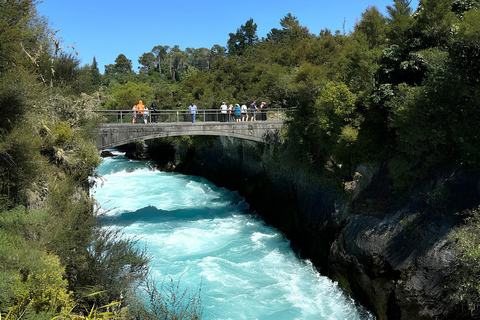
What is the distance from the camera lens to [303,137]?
66.1 feet

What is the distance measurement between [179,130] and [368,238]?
1309cm

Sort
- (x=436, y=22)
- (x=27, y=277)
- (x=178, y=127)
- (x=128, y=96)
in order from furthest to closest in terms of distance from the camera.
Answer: (x=128, y=96), (x=178, y=127), (x=436, y=22), (x=27, y=277)

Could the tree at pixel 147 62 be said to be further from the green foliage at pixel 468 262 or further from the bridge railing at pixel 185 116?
the green foliage at pixel 468 262

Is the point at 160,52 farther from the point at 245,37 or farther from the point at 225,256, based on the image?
the point at 225,256

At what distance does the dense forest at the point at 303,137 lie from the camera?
9.92 metres

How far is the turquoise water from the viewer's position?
45.8 feet

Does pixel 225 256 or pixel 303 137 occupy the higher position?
pixel 303 137

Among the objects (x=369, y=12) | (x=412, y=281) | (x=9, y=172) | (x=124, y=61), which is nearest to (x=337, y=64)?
(x=369, y=12)

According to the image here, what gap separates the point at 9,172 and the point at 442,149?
15243mm

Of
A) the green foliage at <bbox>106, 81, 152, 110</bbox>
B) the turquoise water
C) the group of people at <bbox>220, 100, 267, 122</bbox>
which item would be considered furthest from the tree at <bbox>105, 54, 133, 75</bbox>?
the group of people at <bbox>220, 100, 267, 122</bbox>

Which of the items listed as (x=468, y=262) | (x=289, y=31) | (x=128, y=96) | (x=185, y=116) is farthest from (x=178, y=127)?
(x=289, y=31)

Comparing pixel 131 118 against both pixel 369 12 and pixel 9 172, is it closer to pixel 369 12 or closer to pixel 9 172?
pixel 9 172

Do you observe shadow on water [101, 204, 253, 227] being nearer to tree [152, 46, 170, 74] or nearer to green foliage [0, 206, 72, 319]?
green foliage [0, 206, 72, 319]

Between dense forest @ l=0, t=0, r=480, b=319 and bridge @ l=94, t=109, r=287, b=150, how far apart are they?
74.5 inches
